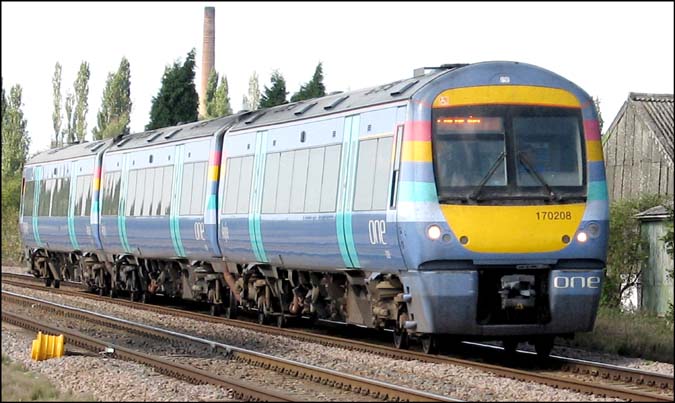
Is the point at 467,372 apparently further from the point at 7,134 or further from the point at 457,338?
the point at 7,134

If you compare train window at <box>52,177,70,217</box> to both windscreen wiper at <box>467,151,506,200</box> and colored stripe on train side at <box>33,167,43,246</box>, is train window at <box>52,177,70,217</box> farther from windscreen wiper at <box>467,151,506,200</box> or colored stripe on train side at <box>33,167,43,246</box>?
windscreen wiper at <box>467,151,506,200</box>

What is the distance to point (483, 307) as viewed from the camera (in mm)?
13336

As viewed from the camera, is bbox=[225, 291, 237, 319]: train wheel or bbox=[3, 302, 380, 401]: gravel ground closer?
bbox=[3, 302, 380, 401]: gravel ground

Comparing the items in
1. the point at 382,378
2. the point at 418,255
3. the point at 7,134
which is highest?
the point at 7,134

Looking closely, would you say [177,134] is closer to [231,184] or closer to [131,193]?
[131,193]

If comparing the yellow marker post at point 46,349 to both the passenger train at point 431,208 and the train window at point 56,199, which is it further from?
the train window at point 56,199

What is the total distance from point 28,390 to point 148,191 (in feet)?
43.2

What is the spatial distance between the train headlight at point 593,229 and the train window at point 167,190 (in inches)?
439

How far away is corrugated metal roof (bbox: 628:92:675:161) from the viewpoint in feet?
90.9

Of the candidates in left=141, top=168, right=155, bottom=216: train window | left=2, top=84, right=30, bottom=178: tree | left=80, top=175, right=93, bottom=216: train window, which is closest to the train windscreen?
left=141, top=168, right=155, bottom=216: train window

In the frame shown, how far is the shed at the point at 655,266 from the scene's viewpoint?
71.2 feet

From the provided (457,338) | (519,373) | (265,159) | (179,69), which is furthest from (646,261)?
(179,69)

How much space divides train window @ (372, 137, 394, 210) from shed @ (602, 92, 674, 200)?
14.2 m

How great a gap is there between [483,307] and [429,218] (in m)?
1.13
